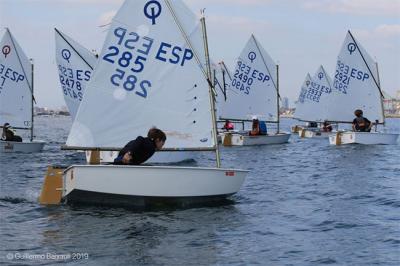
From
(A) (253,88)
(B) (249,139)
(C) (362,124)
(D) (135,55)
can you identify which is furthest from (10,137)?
(D) (135,55)

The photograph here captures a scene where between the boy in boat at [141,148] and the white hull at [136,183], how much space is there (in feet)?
1.14

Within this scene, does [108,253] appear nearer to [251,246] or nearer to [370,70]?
[251,246]

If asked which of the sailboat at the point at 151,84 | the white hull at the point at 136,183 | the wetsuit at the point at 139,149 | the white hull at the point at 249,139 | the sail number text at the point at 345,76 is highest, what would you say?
the sail number text at the point at 345,76

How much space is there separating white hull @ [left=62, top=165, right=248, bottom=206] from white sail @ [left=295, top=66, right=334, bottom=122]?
50458 millimetres

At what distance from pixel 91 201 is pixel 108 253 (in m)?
4.67

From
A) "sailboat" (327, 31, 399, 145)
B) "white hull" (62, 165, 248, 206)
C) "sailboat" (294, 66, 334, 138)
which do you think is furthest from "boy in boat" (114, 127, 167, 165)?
"sailboat" (294, 66, 334, 138)

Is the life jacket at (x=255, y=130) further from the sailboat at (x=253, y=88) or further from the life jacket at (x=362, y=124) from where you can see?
the life jacket at (x=362, y=124)

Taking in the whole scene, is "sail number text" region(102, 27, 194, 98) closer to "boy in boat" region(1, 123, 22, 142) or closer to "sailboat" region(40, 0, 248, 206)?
"sailboat" region(40, 0, 248, 206)

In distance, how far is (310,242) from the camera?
12.9 metres

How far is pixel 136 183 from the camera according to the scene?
51.7 feet

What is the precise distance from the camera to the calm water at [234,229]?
1173 centimetres

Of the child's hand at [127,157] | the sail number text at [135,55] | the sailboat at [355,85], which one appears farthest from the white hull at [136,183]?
the sailboat at [355,85]

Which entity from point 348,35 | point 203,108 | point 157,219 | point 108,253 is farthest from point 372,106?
point 108,253

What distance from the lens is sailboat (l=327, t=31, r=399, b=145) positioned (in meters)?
43.8
